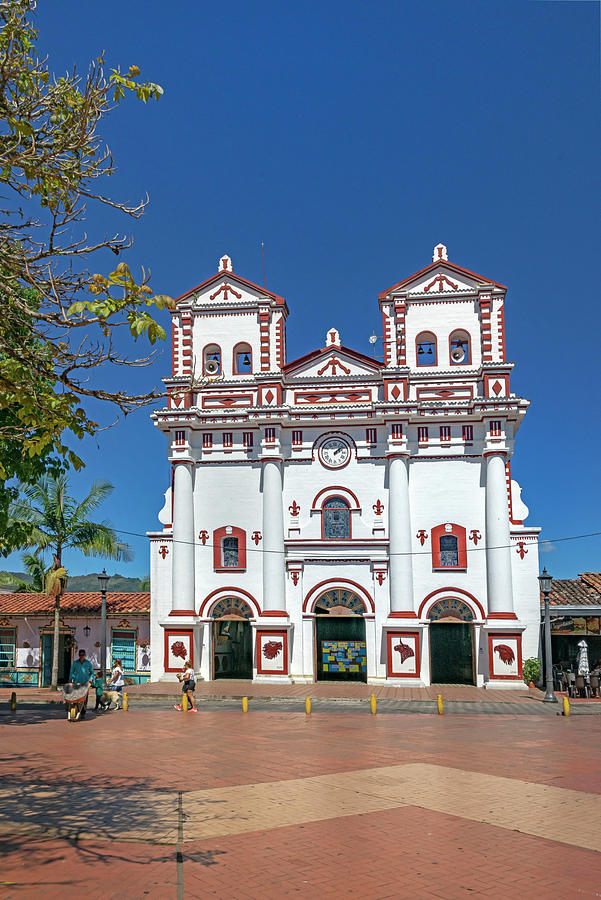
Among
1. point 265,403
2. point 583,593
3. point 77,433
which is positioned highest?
point 265,403

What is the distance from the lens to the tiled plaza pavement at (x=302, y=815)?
793 cm

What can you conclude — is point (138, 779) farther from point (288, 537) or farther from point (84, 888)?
point (288, 537)

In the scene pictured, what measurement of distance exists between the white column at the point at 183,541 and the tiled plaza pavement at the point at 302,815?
1252 cm

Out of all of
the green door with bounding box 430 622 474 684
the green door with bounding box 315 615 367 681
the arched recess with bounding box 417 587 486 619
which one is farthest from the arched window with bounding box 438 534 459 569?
the green door with bounding box 315 615 367 681

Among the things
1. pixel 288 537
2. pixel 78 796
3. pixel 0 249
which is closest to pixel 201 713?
pixel 288 537

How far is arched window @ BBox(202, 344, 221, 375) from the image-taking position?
1299 inches

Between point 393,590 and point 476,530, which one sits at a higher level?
point 476,530

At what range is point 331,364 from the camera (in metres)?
32.3

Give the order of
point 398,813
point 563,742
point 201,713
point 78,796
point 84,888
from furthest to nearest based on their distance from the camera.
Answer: point 201,713 < point 563,742 < point 78,796 < point 398,813 < point 84,888

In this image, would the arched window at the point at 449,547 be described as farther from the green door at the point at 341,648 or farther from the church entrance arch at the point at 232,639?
the church entrance arch at the point at 232,639

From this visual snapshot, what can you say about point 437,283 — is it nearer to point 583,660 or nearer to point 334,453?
point 334,453

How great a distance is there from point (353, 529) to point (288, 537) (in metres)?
2.58

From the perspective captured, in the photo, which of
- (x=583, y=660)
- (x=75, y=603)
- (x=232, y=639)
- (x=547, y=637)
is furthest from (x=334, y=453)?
(x=75, y=603)

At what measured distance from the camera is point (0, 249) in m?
8.62
